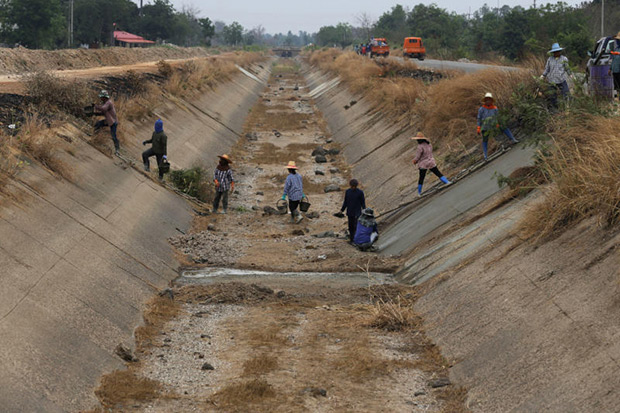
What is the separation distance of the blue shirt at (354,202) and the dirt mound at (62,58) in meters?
22.7

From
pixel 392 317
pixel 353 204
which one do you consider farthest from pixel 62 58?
pixel 392 317


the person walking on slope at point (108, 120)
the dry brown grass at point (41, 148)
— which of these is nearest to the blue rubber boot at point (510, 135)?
the dry brown grass at point (41, 148)

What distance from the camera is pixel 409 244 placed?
16641 millimetres

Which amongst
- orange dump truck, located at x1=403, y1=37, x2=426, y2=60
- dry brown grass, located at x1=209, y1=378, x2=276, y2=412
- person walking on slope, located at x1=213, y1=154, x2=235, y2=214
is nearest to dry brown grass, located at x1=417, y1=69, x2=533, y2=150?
person walking on slope, located at x1=213, y1=154, x2=235, y2=214

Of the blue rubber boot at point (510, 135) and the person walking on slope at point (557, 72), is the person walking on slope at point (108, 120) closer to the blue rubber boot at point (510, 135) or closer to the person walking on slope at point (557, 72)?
the blue rubber boot at point (510, 135)

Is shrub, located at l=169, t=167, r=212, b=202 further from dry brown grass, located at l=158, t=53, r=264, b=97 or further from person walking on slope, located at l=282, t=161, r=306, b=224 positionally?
dry brown grass, located at l=158, t=53, r=264, b=97

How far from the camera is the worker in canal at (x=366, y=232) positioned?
17.5 metres

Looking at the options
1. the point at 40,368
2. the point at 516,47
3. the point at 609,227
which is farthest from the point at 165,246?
the point at 516,47

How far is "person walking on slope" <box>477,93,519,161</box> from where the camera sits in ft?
61.0

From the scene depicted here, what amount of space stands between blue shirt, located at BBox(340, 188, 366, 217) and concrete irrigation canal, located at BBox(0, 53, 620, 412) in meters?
0.77

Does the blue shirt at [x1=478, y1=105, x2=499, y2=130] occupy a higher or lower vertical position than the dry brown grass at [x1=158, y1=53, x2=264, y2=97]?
higher

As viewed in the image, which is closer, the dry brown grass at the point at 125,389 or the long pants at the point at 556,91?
the dry brown grass at the point at 125,389

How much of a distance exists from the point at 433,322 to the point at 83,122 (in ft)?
44.2

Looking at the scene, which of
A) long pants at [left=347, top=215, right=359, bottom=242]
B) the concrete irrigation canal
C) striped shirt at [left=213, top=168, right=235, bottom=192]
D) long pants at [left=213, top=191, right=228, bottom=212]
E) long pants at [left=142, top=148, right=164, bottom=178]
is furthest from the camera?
long pants at [left=142, top=148, right=164, bottom=178]
